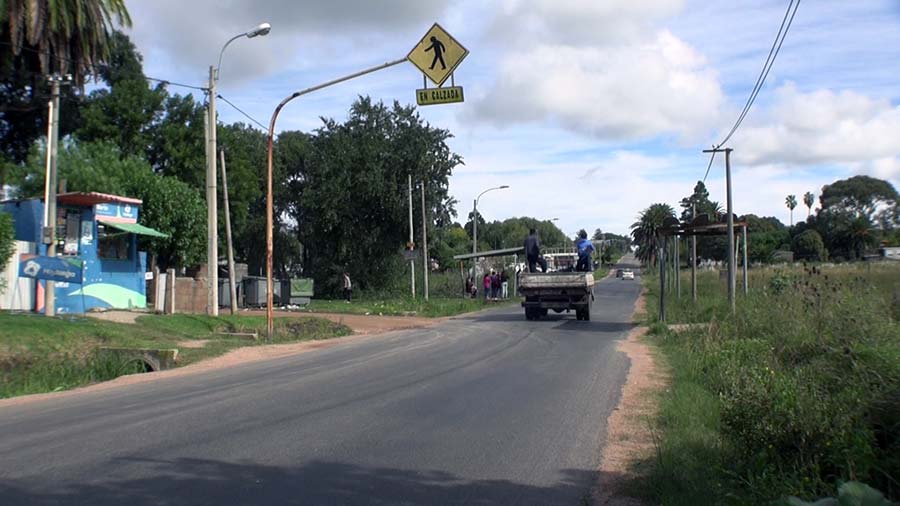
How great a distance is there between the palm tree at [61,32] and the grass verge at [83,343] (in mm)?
11029

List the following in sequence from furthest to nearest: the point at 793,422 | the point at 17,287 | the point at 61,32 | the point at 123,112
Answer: the point at 123,112 → the point at 61,32 → the point at 17,287 → the point at 793,422

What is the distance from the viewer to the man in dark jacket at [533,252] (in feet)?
86.0

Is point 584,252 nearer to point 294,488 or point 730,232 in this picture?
point 730,232

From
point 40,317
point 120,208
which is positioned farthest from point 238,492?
point 120,208

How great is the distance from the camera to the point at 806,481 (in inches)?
217

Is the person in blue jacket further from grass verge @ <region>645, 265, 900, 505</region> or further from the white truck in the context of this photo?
grass verge @ <region>645, 265, 900, 505</region>

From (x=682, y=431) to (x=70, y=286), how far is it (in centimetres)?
2027

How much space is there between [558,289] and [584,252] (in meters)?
1.60

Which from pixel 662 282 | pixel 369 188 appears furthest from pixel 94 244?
pixel 369 188

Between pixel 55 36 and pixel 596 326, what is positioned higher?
pixel 55 36

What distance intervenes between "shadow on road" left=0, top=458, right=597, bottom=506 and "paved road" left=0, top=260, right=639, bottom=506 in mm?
17

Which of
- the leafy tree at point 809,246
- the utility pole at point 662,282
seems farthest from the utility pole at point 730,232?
the leafy tree at point 809,246

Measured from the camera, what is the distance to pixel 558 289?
84.2ft

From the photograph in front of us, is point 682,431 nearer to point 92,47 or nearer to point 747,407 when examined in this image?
point 747,407
